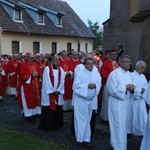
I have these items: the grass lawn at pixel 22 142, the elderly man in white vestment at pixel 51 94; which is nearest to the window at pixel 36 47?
the elderly man in white vestment at pixel 51 94

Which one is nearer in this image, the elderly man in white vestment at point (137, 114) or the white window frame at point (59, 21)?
the elderly man in white vestment at point (137, 114)

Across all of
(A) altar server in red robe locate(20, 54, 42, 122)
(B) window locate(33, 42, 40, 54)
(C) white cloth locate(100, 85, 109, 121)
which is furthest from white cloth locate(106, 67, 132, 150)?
(B) window locate(33, 42, 40, 54)

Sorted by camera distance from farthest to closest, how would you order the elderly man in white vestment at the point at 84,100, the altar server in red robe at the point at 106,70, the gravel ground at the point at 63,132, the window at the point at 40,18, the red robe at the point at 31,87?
the window at the point at 40,18
the red robe at the point at 31,87
the altar server in red robe at the point at 106,70
the gravel ground at the point at 63,132
the elderly man in white vestment at the point at 84,100

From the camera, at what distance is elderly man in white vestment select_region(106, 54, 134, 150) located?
28.1 ft

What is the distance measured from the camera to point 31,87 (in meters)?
12.3

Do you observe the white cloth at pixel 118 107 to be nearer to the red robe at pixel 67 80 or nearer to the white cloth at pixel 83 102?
the white cloth at pixel 83 102

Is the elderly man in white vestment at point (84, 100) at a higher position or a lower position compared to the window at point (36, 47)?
lower

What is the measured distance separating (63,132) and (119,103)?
2594mm

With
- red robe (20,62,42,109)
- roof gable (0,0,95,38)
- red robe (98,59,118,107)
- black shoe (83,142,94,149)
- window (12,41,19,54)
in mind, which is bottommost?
black shoe (83,142,94,149)

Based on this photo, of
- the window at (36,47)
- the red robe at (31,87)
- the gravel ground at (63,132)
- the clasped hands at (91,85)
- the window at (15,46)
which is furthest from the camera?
the window at (36,47)

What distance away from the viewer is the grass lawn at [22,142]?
9.02 m

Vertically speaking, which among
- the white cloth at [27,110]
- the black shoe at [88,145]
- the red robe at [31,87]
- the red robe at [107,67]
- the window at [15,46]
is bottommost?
the black shoe at [88,145]

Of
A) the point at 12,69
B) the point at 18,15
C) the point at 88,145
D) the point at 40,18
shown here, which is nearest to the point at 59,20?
the point at 40,18

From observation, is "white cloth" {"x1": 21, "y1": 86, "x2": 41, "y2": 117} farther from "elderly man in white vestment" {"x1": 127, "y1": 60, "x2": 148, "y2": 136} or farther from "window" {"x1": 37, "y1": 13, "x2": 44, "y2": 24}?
"window" {"x1": 37, "y1": 13, "x2": 44, "y2": 24}
